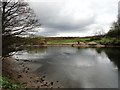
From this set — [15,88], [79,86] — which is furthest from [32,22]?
[15,88]

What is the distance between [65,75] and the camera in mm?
22250

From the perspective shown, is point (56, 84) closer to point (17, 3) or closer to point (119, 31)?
point (17, 3)

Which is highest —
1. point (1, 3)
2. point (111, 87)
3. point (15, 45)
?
point (1, 3)

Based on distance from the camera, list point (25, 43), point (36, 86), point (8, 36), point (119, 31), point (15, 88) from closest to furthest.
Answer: point (15, 88)
point (36, 86)
point (8, 36)
point (25, 43)
point (119, 31)

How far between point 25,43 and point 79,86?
7.37m

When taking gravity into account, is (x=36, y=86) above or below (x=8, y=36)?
below

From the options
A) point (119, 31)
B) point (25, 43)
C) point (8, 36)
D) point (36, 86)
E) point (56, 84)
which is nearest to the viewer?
point (36, 86)

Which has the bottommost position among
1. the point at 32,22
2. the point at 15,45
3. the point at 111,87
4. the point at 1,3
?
the point at 111,87

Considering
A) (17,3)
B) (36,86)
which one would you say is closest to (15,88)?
(36,86)

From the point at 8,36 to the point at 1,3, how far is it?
3.30m

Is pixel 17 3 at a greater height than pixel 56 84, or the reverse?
pixel 17 3

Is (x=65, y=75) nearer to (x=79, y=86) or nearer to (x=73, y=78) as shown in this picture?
(x=73, y=78)

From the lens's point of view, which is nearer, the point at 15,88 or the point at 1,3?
the point at 15,88

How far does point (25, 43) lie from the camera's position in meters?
21.8
